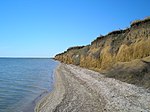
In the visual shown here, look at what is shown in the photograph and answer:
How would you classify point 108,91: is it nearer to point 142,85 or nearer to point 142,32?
point 142,85

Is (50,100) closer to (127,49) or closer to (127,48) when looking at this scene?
(127,49)

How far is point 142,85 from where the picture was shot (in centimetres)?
2338

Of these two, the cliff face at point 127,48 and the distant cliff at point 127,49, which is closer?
the distant cliff at point 127,49

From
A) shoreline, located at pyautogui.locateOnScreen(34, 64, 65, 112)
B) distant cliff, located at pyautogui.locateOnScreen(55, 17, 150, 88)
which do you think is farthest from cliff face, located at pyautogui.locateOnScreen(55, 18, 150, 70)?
shoreline, located at pyautogui.locateOnScreen(34, 64, 65, 112)

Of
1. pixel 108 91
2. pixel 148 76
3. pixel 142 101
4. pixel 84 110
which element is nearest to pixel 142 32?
pixel 148 76

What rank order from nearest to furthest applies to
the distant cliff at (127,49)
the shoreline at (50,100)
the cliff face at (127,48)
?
the shoreline at (50,100), the distant cliff at (127,49), the cliff face at (127,48)

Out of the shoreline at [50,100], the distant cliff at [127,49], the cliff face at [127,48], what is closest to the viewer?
the shoreline at [50,100]

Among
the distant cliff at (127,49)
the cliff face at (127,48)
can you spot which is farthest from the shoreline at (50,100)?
the cliff face at (127,48)

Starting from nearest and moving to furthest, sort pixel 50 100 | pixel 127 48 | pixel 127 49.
→ pixel 50 100 < pixel 127 49 < pixel 127 48

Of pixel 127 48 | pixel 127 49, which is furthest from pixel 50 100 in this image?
pixel 127 48

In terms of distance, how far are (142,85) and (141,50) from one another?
905 cm

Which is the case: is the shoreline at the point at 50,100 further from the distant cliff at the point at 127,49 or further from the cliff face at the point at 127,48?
the cliff face at the point at 127,48

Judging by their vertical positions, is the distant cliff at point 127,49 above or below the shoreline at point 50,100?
above

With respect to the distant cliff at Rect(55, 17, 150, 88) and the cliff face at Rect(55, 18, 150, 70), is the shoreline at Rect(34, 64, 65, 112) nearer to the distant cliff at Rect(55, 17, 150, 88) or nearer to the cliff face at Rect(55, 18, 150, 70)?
the distant cliff at Rect(55, 17, 150, 88)
